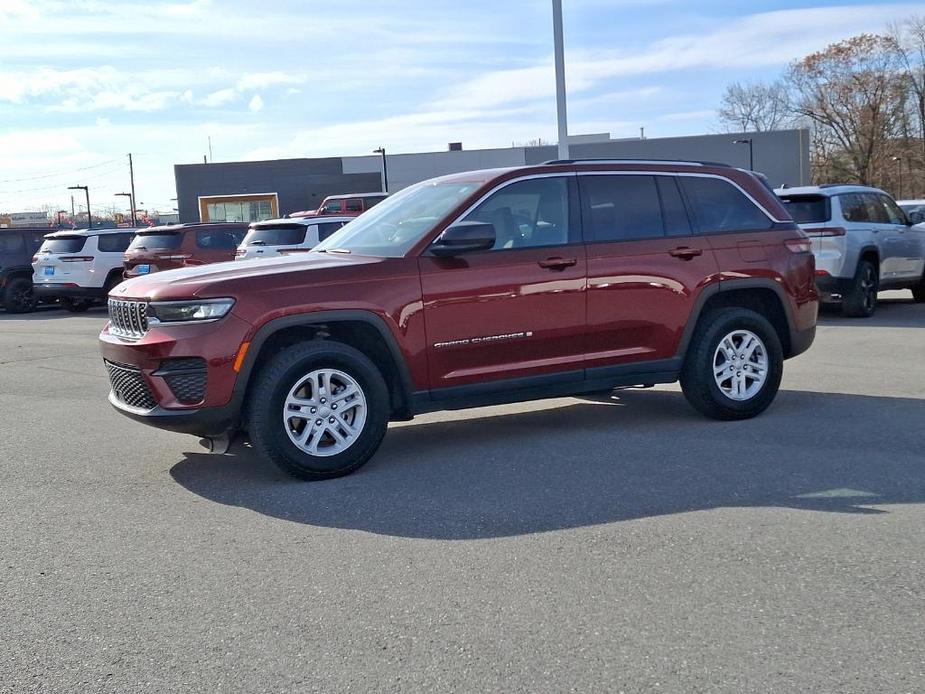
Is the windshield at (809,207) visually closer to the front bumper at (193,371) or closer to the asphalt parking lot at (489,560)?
the asphalt parking lot at (489,560)

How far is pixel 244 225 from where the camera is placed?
20406mm

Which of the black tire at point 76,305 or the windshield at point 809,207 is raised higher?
the windshield at point 809,207

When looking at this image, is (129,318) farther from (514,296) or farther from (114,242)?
(114,242)

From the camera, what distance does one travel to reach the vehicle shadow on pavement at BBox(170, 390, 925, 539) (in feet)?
17.3

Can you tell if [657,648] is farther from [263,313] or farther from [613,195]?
[613,195]

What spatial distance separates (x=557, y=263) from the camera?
6.75 metres

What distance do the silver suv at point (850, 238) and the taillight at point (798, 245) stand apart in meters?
6.21

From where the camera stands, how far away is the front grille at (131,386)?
235 inches

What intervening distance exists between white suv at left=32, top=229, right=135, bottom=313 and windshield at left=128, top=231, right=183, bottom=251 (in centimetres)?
157

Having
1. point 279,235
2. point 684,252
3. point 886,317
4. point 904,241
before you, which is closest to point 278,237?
point 279,235

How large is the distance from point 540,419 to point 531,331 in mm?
1354

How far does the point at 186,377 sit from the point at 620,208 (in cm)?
329

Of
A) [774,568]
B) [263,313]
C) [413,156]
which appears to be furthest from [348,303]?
[413,156]

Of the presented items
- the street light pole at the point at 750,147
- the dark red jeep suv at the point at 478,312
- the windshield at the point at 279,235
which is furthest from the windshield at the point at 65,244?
the street light pole at the point at 750,147
